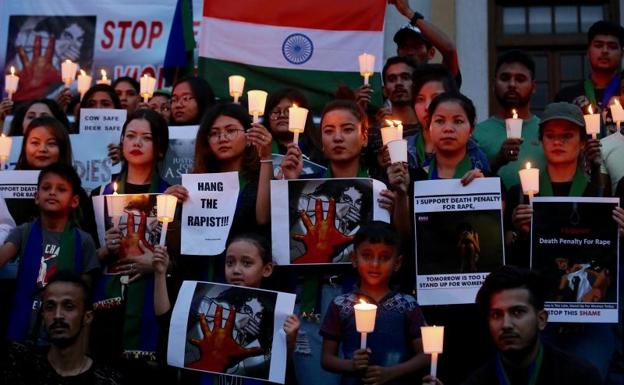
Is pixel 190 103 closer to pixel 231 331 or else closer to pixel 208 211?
pixel 208 211

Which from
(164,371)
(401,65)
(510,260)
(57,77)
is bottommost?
(164,371)

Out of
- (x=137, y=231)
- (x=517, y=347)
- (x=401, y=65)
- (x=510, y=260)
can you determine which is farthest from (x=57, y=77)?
(x=517, y=347)

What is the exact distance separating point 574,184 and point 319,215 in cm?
160

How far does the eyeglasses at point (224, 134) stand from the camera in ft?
22.9

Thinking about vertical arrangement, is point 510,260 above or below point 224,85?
below

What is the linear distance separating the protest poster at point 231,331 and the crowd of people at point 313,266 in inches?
1.3

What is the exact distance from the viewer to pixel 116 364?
6449mm

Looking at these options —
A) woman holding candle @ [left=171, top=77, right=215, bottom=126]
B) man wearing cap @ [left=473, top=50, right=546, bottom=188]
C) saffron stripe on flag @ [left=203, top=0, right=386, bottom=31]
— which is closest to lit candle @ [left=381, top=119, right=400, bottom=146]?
man wearing cap @ [left=473, top=50, right=546, bottom=188]

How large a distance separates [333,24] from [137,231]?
472cm

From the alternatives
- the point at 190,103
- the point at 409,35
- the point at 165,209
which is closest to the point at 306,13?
the point at 409,35

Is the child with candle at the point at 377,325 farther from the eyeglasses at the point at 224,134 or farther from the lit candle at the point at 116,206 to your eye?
the lit candle at the point at 116,206

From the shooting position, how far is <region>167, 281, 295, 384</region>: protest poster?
598cm

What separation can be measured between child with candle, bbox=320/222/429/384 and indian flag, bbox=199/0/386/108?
4.59 m

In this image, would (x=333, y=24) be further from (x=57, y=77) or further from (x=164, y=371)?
(x=164, y=371)
